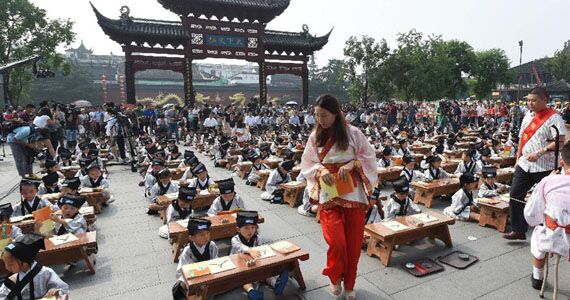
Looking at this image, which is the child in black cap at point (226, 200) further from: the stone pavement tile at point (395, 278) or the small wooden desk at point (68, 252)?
the stone pavement tile at point (395, 278)

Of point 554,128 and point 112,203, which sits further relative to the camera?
point 112,203

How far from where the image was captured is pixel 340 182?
3.77m

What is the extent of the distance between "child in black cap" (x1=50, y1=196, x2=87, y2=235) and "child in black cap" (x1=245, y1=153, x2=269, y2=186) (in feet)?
17.4

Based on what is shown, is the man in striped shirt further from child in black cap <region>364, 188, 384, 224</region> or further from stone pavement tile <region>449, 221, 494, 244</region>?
child in black cap <region>364, 188, 384, 224</region>

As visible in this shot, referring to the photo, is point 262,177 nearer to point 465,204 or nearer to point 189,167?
point 189,167

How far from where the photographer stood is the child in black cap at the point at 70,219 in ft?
19.4

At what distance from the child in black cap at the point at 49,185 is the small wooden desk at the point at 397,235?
24.0 feet

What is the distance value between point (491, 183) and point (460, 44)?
135 ft

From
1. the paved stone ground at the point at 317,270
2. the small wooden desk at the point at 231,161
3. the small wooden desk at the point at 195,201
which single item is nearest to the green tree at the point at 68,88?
the small wooden desk at the point at 231,161

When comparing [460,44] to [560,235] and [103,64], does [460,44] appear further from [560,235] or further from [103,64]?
[103,64]

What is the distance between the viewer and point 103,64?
191 ft

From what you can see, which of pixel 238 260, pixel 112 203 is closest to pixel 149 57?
pixel 112 203

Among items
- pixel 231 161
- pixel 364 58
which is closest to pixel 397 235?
pixel 231 161

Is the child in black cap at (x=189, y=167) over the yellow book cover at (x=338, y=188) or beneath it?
beneath
